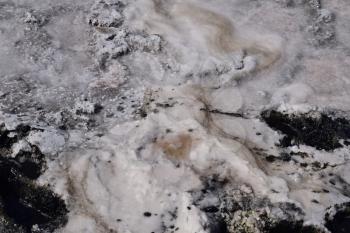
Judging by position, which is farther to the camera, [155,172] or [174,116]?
[174,116]

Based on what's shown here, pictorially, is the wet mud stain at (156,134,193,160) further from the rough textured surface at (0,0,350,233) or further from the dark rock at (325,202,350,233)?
the dark rock at (325,202,350,233)

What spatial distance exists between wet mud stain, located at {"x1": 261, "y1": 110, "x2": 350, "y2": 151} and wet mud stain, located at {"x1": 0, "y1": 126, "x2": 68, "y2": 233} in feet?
5.68

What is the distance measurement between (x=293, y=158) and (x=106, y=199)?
140cm

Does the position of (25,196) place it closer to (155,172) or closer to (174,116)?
(155,172)

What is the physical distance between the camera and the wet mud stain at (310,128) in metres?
3.74

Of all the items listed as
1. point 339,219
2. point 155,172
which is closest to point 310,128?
point 339,219

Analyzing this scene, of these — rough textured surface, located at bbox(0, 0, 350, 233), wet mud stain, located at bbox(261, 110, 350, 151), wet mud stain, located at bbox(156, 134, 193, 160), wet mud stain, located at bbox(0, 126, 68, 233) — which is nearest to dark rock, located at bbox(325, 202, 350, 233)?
rough textured surface, located at bbox(0, 0, 350, 233)

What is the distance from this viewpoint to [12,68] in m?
4.32

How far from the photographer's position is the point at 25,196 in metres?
3.35

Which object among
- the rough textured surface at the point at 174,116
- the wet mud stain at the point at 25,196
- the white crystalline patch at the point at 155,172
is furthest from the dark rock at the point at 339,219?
the wet mud stain at the point at 25,196

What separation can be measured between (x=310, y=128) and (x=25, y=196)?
2.19 m

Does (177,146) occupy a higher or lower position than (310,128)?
lower

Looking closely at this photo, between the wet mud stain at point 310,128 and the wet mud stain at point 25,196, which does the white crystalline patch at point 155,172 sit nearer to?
the wet mud stain at point 25,196

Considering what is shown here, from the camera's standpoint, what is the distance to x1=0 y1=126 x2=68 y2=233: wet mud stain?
3176 mm
